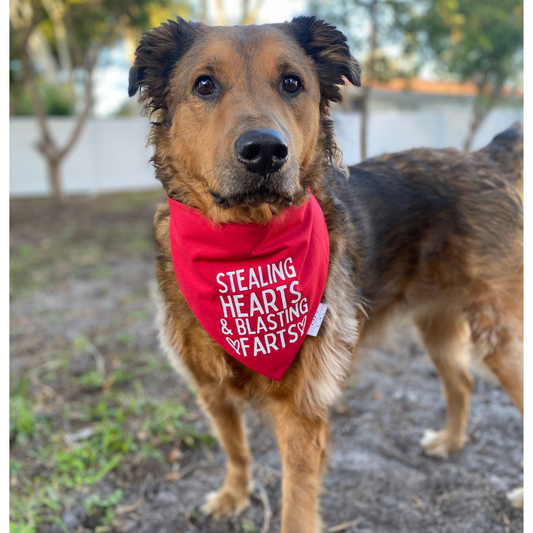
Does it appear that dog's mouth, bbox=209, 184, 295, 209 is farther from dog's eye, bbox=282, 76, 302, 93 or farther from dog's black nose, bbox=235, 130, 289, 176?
dog's eye, bbox=282, 76, 302, 93

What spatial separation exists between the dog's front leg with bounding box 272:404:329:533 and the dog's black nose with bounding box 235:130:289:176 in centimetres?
113

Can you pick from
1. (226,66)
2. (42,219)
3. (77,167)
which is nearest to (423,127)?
(42,219)

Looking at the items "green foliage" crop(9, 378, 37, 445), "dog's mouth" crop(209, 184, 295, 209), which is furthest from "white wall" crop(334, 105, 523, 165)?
"dog's mouth" crop(209, 184, 295, 209)

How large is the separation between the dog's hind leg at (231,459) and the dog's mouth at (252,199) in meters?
1.17

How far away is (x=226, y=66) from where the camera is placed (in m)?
2.15

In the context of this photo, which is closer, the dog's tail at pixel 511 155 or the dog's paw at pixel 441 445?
the dog's tail at pixel 511 155

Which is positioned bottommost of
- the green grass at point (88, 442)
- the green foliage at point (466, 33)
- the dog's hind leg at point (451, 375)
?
the green grass at point (88, 442)

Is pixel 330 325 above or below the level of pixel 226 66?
below

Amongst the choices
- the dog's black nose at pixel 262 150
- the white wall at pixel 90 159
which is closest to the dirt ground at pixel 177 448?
the dog's black nose at pixel 262 150

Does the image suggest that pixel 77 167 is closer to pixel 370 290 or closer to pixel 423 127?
pixel 423 127

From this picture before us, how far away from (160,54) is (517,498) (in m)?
3.09

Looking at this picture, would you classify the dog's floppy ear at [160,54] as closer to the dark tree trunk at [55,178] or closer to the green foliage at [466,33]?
the green foliage at [466,33]

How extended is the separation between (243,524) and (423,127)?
12.1 m

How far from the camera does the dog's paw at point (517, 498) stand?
2.72 m
